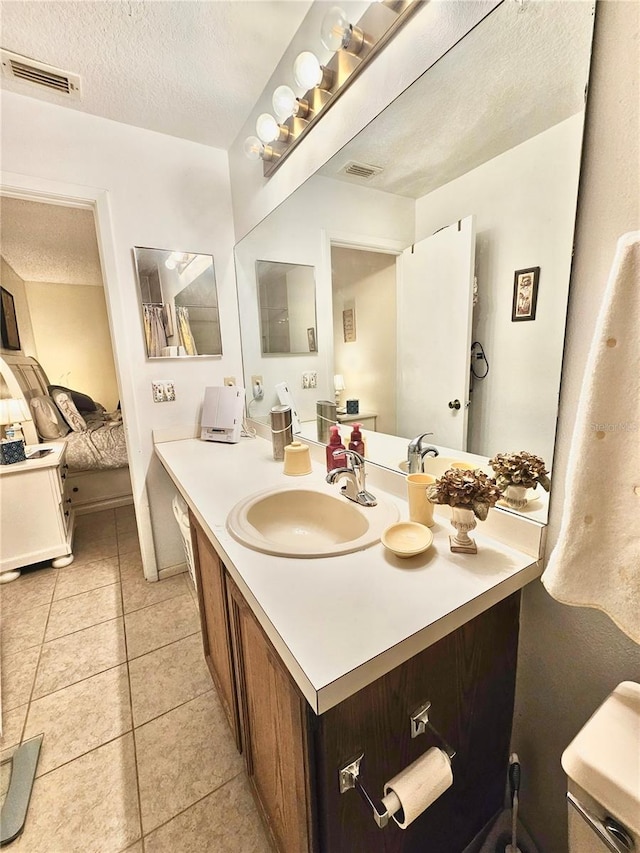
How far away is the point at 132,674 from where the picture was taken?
147 cm

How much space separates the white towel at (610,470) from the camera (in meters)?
0.48

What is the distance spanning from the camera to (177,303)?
1.89 m

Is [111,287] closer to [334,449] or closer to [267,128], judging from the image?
[267,128]

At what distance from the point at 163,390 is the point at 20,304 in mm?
3324

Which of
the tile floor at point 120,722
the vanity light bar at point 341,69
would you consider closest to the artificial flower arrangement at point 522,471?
the vanity light bar at point 341,69

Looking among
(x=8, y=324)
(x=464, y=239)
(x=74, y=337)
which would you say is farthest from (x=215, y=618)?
(x=74, y=337)

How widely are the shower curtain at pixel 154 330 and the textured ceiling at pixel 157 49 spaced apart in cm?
86

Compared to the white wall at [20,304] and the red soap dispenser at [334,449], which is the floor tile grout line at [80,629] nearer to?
the red soap dispenser at [334,449]

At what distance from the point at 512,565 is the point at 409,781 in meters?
0.43

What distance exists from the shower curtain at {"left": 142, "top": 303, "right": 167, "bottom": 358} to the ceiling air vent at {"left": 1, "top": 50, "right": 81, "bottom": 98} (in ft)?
2.81

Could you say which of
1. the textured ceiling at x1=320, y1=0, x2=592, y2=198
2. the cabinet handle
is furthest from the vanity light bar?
the cabinet handle

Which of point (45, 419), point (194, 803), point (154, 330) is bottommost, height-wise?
point (194, 803)

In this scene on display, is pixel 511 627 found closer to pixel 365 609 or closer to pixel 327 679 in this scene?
pixel 365 609

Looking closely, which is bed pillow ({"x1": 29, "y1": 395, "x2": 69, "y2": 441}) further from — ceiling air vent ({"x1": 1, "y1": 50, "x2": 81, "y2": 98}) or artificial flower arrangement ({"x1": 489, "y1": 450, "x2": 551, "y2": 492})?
artificial flower arrangement ({"x1": 489, "y1": 450, "x2": 551, "y2": 492})
